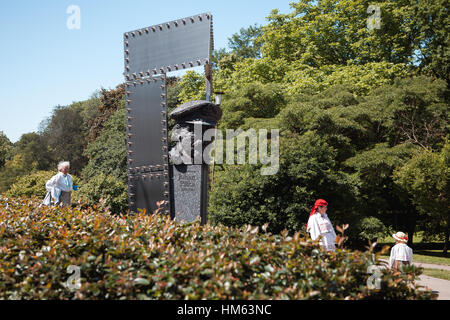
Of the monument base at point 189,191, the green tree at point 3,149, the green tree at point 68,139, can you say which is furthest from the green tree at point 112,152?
the green tree at point 3,149

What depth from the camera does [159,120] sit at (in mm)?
7570

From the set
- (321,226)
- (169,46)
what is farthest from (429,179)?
(169,46)

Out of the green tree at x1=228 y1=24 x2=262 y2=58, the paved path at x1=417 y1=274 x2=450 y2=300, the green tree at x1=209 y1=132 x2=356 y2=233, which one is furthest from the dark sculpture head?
the green tree at x1=228 y1=24 x2=262 y2=58

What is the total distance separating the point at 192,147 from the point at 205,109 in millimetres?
789

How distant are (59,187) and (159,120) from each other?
8.93 feet

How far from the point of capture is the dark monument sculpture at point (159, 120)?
7.48m

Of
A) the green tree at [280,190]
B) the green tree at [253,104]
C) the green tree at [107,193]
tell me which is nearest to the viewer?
the green tree at [280,190]

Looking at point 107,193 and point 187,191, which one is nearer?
point 187,191

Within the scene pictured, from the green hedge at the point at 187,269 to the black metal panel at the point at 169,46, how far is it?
14.3 ft

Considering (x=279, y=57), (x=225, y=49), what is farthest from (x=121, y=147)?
(x=225, y=49)

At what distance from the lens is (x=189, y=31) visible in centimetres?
733

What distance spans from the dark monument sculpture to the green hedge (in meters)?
3.88

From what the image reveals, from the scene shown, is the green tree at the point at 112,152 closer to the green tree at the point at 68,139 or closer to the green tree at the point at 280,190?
the green tree at the point at 68,139

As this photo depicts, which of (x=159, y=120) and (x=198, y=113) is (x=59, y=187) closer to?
(x=159, y=120)
